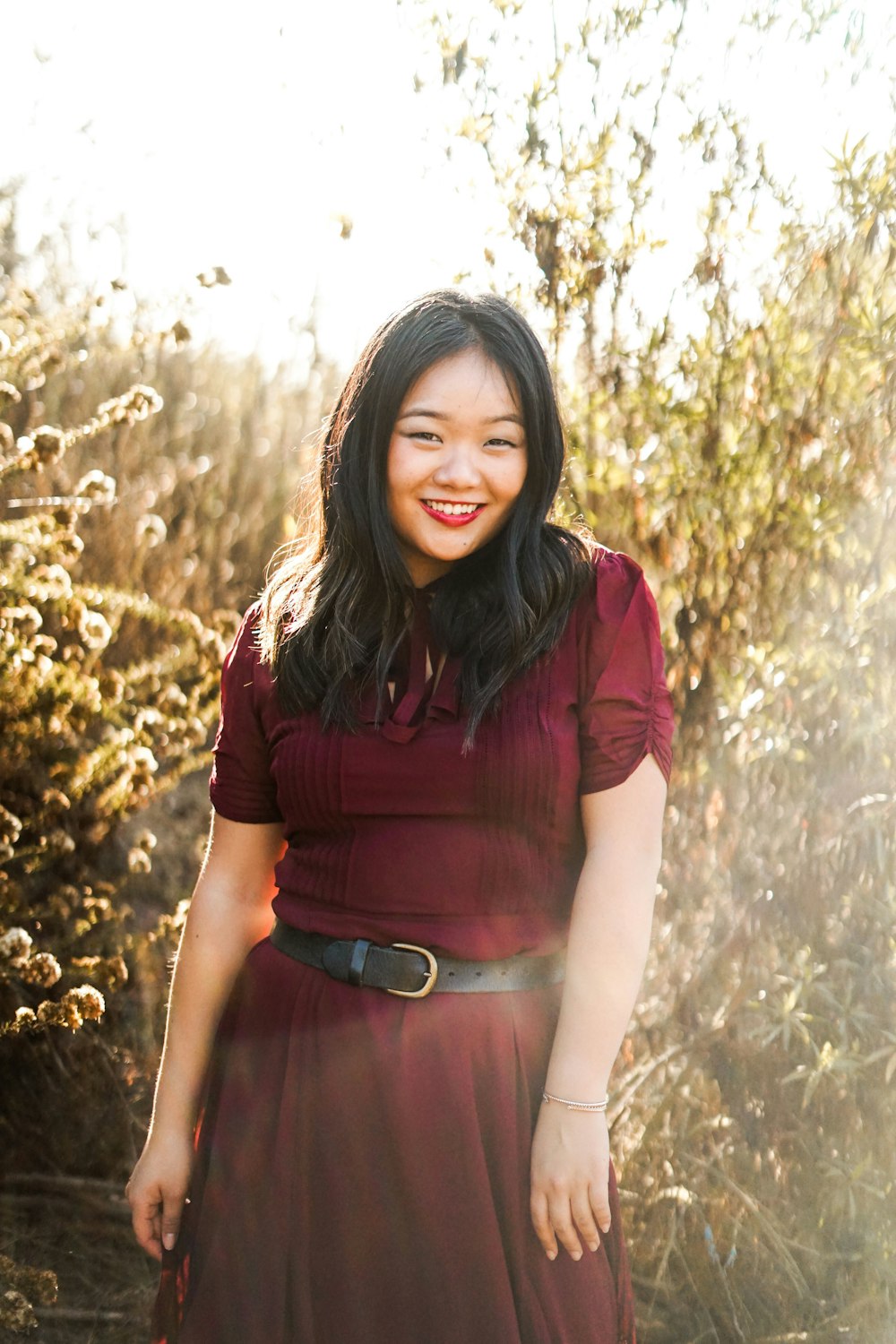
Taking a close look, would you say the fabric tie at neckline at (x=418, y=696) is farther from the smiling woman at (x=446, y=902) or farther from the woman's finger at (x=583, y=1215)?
the woman's finger at (x=583, y=1215)

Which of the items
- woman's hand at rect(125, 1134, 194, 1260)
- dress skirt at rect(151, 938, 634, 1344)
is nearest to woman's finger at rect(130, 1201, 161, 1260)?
woman's hand at rect(125, 1134, 194, 1260)

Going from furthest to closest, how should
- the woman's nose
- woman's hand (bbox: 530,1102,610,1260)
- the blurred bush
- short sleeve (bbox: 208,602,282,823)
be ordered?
the blurred bush < short sleeve (bbox: 208,602,282,823) < the woman's nose < woman's hand (bbox: 530,1102,610,1260)

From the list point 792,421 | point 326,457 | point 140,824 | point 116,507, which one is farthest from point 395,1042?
point 116,507

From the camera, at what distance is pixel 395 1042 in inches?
57.2

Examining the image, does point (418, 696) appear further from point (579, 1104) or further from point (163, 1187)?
point (163, 1187)

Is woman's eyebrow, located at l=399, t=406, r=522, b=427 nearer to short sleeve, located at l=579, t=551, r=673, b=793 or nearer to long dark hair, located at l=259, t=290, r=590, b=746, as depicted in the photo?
long dark hair, located at l=259, t=290, r=590, b=746

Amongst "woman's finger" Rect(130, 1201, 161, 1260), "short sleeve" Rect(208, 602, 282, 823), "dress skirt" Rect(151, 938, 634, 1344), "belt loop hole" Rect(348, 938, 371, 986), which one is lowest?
"woman's finger" Rect(130, 1201, 161, 1260)

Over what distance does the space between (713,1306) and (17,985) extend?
60.2 inches

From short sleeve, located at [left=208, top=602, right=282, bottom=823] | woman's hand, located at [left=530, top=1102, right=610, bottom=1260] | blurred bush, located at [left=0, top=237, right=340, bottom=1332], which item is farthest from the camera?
blurred bush, located at [left=0, top=237, right=340, bottom=1332]

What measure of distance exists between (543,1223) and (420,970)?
297mm

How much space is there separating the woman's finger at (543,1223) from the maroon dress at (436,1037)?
0.02 m

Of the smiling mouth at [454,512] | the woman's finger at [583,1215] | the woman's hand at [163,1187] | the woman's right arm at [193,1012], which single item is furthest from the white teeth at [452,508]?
the woman's hand at [163,1187]

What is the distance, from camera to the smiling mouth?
152 centimetres

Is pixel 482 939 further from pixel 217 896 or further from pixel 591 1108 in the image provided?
pixel 217 896
